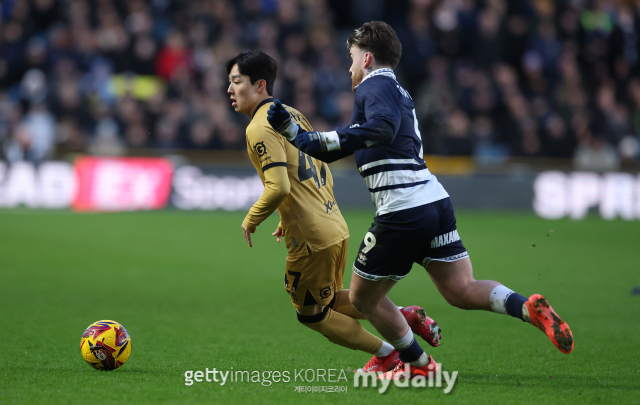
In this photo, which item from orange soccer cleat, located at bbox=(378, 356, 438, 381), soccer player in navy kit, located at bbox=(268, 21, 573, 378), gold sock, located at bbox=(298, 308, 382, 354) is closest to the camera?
soccer player in navy kit, located at bbox=(268, 21, 573, 378)

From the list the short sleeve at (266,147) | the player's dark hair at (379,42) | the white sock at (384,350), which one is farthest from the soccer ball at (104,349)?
the player's dark hair at (379,42)

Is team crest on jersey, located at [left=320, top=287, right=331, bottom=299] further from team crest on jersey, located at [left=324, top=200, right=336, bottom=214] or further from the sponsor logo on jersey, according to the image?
the sponsor logo on jersey

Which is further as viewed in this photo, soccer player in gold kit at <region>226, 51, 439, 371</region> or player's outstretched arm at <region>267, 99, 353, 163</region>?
soccer player in gold kit at <region>226, 51, 439, 371</region>

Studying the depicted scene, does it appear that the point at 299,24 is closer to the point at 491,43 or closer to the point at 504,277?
the point at 491,43

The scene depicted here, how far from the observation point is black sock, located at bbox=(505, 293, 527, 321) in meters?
4.25

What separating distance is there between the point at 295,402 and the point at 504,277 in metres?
5.72

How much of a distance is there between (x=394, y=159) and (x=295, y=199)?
2.45 ft

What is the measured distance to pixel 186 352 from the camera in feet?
18.2

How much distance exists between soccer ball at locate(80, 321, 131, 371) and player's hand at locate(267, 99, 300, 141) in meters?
1.89

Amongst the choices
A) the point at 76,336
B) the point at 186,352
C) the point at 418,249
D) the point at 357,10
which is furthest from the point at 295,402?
the point at 357,10

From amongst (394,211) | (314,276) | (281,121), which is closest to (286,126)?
(281,121)

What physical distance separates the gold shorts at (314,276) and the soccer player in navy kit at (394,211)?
1.07 feet

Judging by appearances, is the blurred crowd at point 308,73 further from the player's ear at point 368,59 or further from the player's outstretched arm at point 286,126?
the player's outstretched arm at point 286,126

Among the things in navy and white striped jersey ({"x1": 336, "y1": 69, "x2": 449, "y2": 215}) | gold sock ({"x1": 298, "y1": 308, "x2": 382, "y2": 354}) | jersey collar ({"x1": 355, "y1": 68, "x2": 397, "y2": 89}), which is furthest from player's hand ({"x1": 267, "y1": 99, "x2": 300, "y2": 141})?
gold sock ({"x1": 298, "y1": 308, "x2": 382, "y2": 354})
